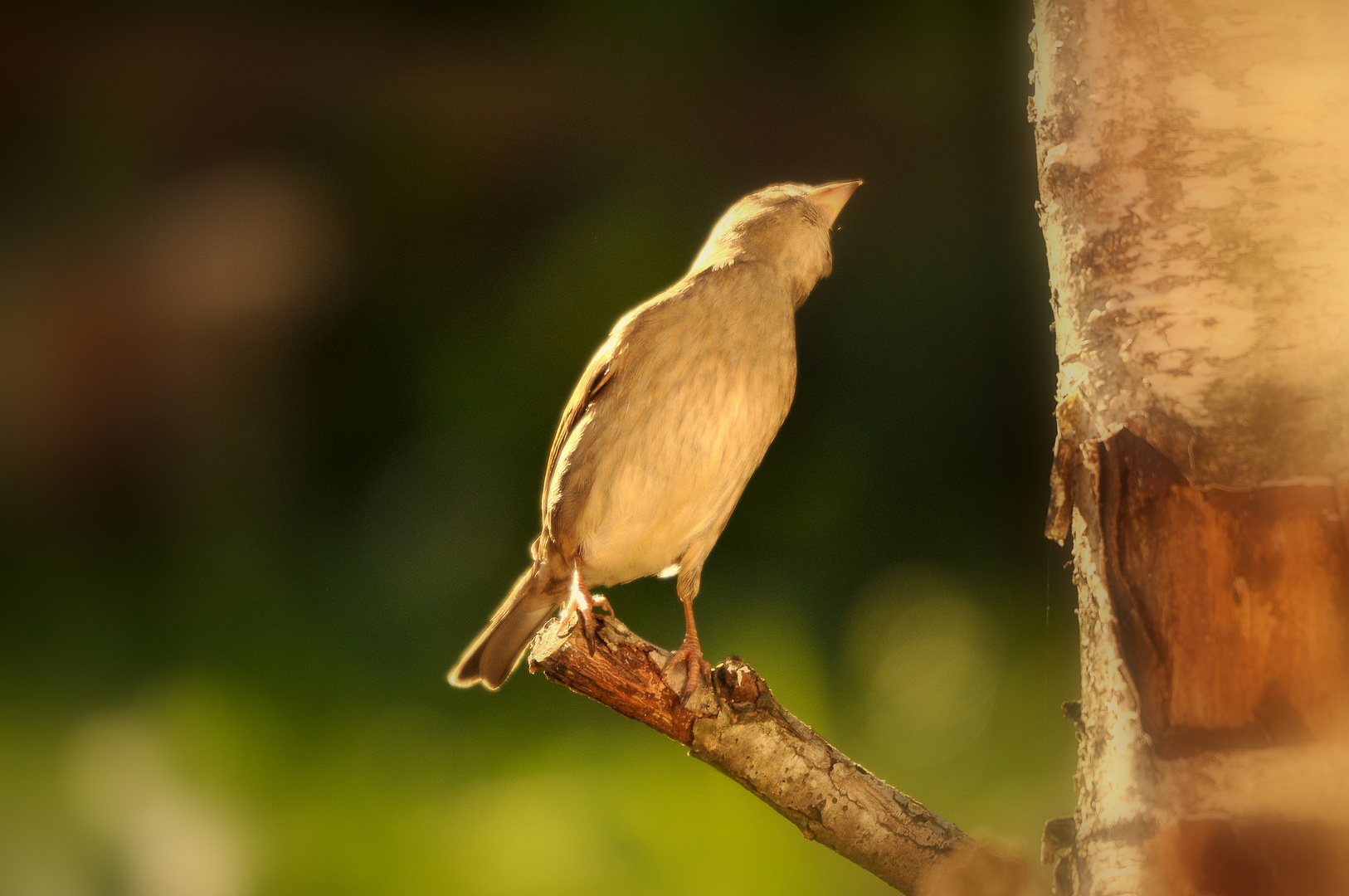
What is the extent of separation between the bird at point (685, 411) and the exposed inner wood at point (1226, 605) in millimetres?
884

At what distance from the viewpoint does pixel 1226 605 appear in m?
1.02

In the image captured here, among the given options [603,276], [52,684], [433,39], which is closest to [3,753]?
[52,684]

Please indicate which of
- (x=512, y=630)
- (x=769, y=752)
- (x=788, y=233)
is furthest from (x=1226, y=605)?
(x=512, y=630)

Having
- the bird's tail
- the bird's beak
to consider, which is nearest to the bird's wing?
the bird's tail

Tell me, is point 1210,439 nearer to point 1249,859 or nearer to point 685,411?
point 1249,859

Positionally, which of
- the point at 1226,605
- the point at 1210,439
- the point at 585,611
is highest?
the point at 1210,439

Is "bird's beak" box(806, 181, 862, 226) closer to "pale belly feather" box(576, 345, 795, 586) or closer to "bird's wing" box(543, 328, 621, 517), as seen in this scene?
"pale belly feather" box(576, 345, 795, 586)

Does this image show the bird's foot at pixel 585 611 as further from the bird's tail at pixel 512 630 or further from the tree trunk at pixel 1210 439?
the tree trunk at pixel 1210 439

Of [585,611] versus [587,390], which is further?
[587,390]

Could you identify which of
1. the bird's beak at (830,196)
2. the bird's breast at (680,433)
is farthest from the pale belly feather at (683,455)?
the bird's beak at (830,196)

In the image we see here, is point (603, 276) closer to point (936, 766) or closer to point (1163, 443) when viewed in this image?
point (936, 766)

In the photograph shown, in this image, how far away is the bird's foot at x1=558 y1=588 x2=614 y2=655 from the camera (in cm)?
165

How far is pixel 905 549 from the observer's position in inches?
140

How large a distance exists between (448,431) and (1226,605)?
2.97 m
